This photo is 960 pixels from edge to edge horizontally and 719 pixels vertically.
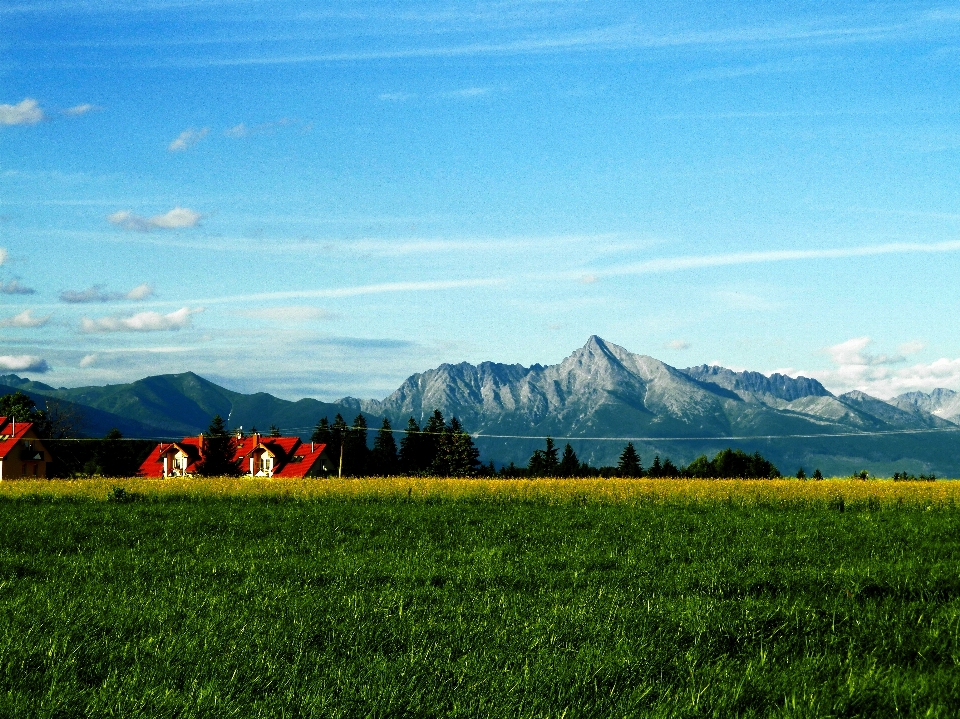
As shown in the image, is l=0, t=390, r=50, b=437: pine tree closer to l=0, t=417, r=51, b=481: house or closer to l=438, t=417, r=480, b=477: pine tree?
l=0, t=417, r=51, b=481: house

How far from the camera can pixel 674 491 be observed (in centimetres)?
3862

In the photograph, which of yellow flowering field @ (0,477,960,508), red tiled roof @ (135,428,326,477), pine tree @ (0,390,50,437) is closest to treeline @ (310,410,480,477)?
red tiled roof @ (135,428,326,477)

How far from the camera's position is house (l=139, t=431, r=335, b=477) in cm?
11662

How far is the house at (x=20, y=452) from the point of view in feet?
313

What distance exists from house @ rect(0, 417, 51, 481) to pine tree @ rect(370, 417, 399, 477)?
42707mm

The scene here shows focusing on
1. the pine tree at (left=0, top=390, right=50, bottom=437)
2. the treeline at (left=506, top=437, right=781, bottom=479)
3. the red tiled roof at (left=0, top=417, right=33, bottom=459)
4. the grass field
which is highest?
the pine tree at (left=0, top=390, right=50, bottom=437)

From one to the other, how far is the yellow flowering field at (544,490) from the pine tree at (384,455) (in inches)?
3291

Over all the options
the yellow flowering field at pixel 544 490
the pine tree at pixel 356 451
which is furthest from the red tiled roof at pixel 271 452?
the yellow flowering field at pixel 544 490

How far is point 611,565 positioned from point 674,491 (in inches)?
833

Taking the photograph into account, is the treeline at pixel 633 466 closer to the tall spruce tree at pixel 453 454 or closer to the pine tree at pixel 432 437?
the tall spruce tree at pixel 453 454

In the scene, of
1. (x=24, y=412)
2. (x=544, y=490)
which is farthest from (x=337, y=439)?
(x=544, y=490)

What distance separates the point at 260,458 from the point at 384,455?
62.0ft

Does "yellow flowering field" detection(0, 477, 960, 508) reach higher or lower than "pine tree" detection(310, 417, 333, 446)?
lower

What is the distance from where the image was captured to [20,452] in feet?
324
